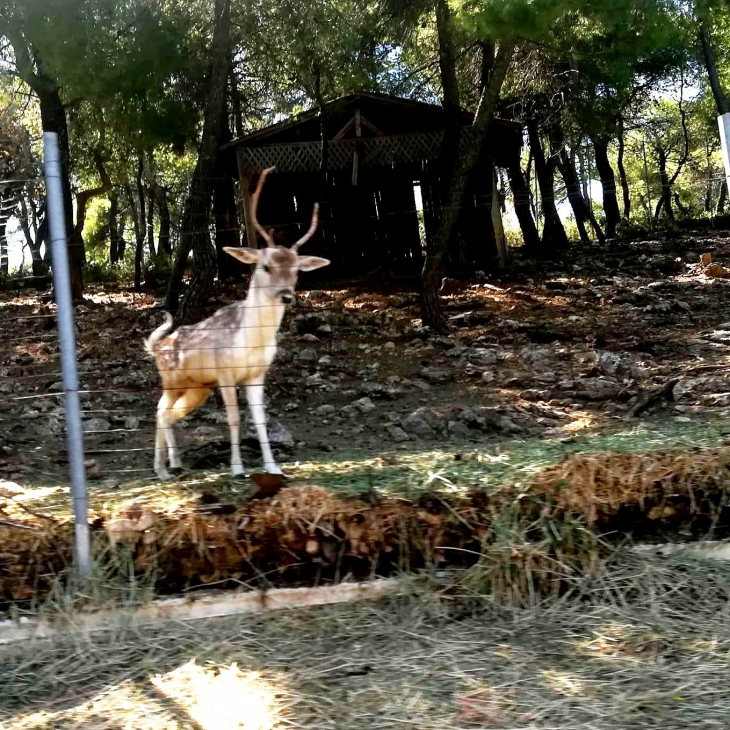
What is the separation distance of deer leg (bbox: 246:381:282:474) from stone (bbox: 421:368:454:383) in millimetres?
4171

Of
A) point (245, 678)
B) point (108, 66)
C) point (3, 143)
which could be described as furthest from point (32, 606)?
point (3, 143)

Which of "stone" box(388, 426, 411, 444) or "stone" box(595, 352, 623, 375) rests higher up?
"stone" box(595, 352, 623, 375)

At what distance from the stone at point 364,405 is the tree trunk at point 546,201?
40.1 feet

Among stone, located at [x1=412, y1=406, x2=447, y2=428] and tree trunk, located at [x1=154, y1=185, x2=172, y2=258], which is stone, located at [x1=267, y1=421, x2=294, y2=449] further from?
tree trunk, located at [x1=154, y1=185, x2=172, y2=258]

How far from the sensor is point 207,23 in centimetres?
1277

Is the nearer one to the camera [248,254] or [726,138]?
[726,138]

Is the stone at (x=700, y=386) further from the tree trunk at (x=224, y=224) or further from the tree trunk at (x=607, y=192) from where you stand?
the tree trunk at (x=607, y=192)

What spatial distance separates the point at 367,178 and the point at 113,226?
33.7ft

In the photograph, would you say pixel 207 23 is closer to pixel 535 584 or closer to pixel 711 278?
pixel 711 278

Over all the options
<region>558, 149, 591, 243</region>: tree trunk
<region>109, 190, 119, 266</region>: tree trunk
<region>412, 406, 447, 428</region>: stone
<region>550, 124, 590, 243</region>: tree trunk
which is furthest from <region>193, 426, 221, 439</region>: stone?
<region>558, 149, 591, 243</region>: tree trunk

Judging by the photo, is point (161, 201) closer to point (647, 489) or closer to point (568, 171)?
point (568, 171)

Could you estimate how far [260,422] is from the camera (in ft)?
14.7

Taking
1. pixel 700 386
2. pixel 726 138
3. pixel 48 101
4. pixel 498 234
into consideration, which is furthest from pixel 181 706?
pixel 498 234

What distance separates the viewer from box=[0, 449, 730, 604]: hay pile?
358 centimetres
